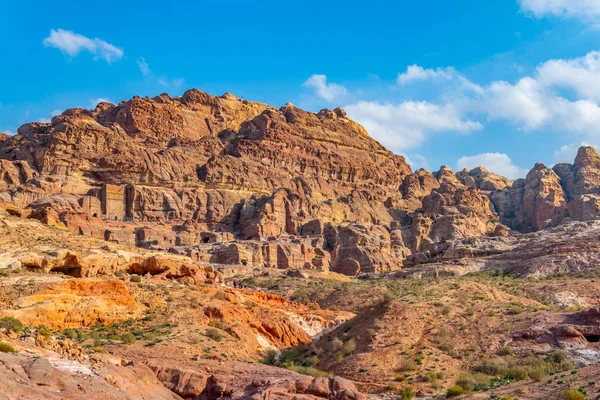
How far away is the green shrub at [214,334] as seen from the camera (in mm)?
34906

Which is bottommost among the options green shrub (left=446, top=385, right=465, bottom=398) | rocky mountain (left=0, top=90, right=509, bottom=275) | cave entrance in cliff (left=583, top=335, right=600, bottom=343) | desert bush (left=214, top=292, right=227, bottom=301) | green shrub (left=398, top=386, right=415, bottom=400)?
green shrub (left=398, top=386, right=415, bottom=400)

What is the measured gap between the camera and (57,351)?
22.9 meters

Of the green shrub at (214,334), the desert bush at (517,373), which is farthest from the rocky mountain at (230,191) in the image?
the desert bush at (517,373)

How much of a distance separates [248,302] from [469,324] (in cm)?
1496

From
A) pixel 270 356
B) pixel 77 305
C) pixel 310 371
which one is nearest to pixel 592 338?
pixel 310 371

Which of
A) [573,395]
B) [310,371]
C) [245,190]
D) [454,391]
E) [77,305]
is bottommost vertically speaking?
[454,391]

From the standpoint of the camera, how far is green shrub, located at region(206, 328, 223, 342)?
34906 millimetres

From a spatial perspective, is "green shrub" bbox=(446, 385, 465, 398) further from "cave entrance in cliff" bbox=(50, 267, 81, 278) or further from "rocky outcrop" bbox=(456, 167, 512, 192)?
"rocky outcrop" bbox=(456, 167, 512, 192)

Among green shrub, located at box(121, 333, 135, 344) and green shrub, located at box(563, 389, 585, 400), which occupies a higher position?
green shrub, located at box(121, 333, 135, 344)

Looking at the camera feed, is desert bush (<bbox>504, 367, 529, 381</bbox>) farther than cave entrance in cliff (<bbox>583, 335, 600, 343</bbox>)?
No

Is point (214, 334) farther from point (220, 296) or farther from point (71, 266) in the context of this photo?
point (71, 266)

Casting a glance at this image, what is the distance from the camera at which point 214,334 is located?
115 feet

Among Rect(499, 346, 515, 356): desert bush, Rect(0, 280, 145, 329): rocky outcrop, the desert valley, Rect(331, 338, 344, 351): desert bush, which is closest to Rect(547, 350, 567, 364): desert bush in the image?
the desert valley

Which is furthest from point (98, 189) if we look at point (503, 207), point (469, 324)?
point (503, 207)
